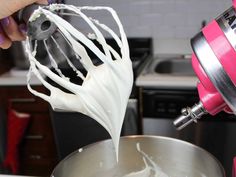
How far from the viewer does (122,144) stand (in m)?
0.72

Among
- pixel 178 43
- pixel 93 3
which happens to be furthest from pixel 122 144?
pixel 178 43

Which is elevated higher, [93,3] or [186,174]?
[93,3]

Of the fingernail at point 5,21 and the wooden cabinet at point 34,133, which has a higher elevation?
the fingernail at point 5,21

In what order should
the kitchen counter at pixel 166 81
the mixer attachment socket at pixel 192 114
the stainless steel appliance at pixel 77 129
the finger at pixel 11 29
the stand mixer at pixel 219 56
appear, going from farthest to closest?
1. the stainless steel appliance at pixel 77 129
2. the kitchen counter at pixel 166 81
3. the finger at pixel 11 29
4. the mixer attachment socket at pixel 192 114
5. the stand mixer at pixel 219 56

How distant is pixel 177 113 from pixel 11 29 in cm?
110

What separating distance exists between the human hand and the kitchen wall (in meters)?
1.20

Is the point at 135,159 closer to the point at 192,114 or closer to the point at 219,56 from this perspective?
the point at 192,114

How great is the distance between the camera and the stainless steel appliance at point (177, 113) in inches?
62.6

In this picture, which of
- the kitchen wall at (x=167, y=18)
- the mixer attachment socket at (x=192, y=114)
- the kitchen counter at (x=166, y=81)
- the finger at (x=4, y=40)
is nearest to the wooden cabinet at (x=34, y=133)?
the kitchen counter at (x=166, y=81)

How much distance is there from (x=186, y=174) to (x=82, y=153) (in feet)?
0.76

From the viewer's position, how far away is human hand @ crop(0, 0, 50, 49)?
0.61 metres

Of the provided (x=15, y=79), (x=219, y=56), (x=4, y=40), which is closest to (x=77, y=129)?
(x=15, y=79)

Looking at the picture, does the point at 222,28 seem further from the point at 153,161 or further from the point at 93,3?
the point at 93,3

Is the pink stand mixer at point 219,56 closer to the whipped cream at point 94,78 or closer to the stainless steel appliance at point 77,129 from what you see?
the whipped cream at point 94,78
